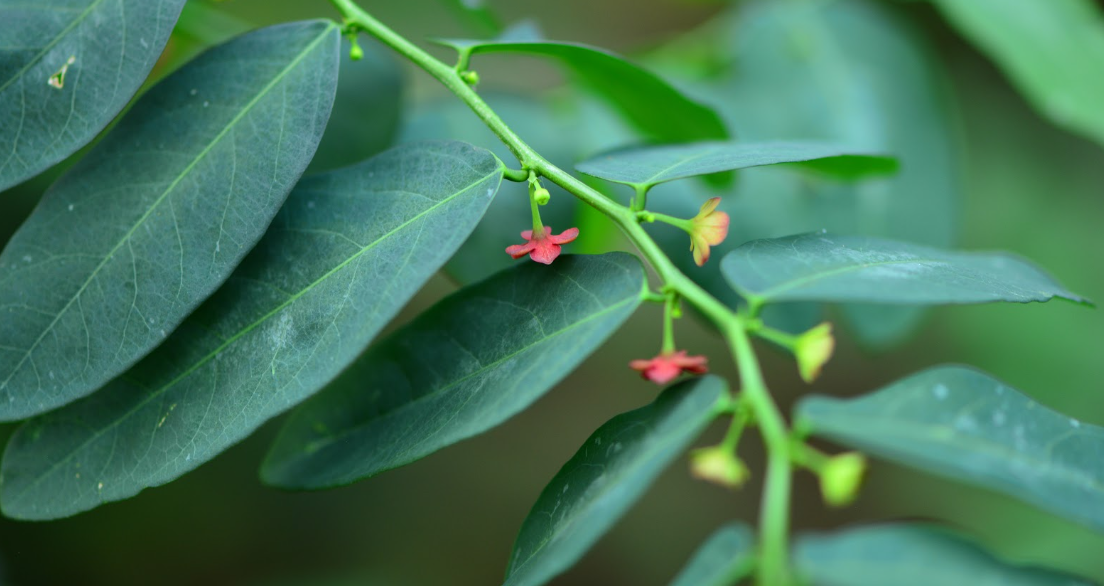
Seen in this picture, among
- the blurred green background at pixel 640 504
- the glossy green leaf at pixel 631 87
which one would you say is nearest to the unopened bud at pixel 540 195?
the glossy green leaf at pixel 631 87

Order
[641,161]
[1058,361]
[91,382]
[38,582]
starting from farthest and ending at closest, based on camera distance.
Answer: [1058,361] < [38,582] < [641,161] < [91,382]

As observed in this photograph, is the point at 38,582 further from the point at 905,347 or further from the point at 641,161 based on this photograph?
the point at 905,347

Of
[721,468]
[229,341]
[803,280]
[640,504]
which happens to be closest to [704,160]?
[803,280]

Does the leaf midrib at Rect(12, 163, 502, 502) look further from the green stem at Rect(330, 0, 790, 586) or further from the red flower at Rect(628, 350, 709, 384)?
the red flower at Rect(628, 350, 709, 384)

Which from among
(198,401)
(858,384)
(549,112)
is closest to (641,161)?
(198,401)

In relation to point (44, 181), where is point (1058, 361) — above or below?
below
